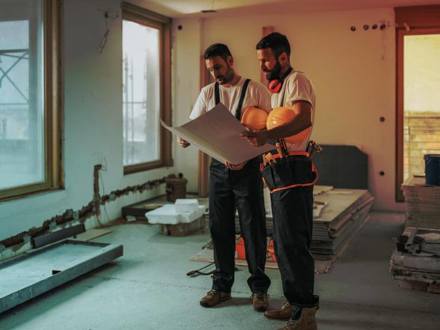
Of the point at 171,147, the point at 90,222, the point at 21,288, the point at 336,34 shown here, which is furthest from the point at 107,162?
the point at 336,34

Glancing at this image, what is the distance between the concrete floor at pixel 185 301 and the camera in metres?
3.09

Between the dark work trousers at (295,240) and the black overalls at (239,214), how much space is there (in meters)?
0.41

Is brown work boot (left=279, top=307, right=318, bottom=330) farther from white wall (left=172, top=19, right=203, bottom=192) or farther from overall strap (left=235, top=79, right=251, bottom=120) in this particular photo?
white wall (left=172, top=19, right=203, bottom=192)

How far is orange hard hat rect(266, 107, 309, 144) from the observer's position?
2.59m

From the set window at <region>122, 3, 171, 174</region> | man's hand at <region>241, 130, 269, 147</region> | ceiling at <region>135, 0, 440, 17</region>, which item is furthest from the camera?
window at <region>122, 3, 171, 174</region>

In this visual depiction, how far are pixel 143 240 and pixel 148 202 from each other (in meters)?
1.51

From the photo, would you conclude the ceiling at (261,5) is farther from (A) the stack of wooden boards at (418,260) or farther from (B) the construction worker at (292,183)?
(B) the construction worker at (292,183)

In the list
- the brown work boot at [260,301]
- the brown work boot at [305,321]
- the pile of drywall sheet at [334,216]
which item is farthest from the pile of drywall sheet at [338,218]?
the brown work boot at [305,321]

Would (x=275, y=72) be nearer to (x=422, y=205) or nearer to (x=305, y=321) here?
(x=305, y=321)

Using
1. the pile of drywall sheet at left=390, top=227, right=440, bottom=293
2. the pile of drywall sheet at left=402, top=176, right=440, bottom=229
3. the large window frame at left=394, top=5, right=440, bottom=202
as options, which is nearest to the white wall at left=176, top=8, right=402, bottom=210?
the large window frame at left=394, top=5, right=440, bottom=202

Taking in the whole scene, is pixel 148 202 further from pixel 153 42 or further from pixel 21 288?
pixel 21 288

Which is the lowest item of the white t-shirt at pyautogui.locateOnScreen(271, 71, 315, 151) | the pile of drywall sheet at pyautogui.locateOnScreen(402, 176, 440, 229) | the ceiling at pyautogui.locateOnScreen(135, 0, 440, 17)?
the pile of drywall sheet at pyautogui.locateOnScreen(402, 176, 440, 229)

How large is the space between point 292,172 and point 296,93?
1.25ft

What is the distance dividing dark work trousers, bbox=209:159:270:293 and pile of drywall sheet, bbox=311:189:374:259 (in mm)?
1402
